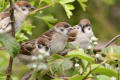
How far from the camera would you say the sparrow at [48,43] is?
2258 millimetres

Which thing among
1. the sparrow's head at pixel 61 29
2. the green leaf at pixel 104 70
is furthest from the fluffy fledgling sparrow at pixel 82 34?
the green leaf at pixel 104 70

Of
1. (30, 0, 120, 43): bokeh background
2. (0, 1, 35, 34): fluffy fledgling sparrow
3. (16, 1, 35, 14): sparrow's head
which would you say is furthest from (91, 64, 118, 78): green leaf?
(30, 0, 120, 43): bokeh background

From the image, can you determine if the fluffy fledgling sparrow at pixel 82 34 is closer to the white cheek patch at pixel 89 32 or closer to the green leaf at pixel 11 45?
the white cheek patch at pixel 89 32

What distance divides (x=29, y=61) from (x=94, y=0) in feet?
12.3

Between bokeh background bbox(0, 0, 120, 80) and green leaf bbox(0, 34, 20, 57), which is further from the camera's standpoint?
bokeh background bbox(0, 0, 120, 80)

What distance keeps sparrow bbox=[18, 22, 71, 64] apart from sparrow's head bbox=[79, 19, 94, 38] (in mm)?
294

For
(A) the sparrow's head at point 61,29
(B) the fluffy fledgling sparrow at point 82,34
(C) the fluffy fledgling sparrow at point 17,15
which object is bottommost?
(B) the fluffy fledgling sparrow at point 82,34

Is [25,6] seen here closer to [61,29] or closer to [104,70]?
[61,29]

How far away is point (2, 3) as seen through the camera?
7.43 feet

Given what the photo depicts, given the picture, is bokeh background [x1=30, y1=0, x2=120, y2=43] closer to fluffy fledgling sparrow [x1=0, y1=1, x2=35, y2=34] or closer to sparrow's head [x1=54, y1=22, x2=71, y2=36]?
sparrow's head [x1=54, y1=22, x2=71, y2=36]

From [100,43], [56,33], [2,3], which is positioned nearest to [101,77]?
[100,43]

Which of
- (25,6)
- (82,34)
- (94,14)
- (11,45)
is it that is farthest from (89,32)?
(94,14)

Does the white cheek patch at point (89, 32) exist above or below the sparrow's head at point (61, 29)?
below

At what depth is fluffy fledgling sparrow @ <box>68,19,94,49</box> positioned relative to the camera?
3.15 meters
